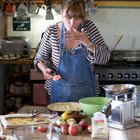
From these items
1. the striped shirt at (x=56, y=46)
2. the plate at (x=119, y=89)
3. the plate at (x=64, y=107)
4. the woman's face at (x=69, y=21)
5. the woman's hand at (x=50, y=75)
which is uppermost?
the woman's face at (x=69, y=21)

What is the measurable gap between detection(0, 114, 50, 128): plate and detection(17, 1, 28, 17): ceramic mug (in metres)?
2.39

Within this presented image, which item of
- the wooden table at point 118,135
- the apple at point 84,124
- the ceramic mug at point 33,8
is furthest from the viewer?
the ceramic mug at point 33,8

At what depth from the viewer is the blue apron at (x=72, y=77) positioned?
2385 millimetres

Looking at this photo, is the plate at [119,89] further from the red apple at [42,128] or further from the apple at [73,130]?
the red apple at [42,128]

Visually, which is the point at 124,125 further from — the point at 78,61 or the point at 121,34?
the point at 121,34

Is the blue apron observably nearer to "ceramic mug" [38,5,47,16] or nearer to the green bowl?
the green bowl

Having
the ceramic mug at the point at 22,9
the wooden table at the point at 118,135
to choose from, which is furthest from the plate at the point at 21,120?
the ceramic mug at the point at 22,9

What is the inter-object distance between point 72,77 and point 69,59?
0.41ft

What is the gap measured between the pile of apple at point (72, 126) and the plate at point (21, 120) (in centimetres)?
12

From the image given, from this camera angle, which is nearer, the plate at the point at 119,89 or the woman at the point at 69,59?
the plate at the point at 119,89

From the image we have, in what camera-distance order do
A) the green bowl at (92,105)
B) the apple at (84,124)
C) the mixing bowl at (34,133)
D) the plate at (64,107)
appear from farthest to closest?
1. the plate at (64,107)
2. the green bowl at (92,105)
3. the apple at (84,124)
4. the mixing bowl at (34,133)

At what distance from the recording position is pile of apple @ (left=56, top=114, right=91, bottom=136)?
175 cm

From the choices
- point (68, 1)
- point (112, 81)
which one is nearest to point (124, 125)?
point (68, 1)

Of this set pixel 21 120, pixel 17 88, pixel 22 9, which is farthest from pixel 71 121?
pixel 22 9
